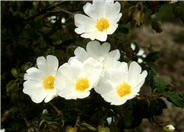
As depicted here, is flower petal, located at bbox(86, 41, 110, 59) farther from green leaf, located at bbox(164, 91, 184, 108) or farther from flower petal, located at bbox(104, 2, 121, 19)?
green leaf, located at bbox(164, 91, 184, 108)

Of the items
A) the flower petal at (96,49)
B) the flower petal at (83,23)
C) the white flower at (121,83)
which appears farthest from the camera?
Result: the flower petal at (83,23)

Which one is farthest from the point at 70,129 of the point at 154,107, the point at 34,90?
the point at 154,107

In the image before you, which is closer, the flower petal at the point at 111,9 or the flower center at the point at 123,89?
the flower center at the point at 123,89

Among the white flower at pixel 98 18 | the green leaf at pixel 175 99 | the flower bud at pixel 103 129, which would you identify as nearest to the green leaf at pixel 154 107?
the green leaf at pixel 175 99

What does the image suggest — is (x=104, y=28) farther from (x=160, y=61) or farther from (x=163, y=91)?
(x=160, y=61)

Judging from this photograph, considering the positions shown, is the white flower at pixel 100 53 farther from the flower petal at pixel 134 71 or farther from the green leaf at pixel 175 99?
the green leaf at pixel 175 99

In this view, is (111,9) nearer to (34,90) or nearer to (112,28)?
(112,28)

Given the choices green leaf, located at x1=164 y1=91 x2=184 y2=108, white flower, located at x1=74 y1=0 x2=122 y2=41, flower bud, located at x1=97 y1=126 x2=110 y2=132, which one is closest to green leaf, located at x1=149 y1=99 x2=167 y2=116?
green leaf, located at x1=164 y1=91 x2=184 y2=108

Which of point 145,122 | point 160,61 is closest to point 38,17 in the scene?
point 145,122
